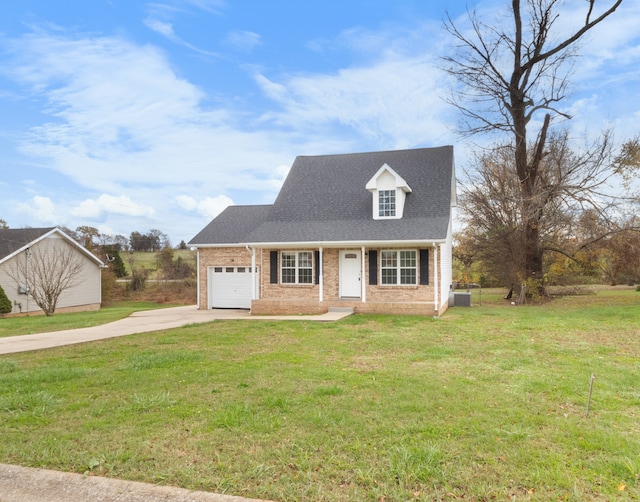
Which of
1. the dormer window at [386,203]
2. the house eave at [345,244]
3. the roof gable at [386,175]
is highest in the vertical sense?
the roof gable at [386,175]

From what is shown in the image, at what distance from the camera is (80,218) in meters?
43.1

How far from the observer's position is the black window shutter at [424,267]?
16078 mm

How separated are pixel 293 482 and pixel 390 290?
13.4 metres

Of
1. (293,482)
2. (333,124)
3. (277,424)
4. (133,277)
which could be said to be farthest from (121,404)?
(133,277)

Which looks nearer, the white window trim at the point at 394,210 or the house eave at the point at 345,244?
the house eave at the point at 345,244

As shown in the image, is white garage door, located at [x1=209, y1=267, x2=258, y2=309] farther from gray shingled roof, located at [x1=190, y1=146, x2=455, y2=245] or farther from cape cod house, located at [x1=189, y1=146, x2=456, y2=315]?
gray shingled roof, located at [x1=190, y1=146, x2=455, y2=245]

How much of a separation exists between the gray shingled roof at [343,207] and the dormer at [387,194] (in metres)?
0.40

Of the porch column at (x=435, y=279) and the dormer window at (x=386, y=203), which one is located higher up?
the dormer window at (x=386, y=203)

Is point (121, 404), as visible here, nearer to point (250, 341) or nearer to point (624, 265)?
point (250, 341)

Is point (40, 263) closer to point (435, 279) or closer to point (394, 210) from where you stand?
point (394, 210)

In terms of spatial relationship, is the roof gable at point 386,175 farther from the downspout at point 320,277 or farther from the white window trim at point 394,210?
the downspout at point 320,277

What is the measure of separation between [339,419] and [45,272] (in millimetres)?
25465

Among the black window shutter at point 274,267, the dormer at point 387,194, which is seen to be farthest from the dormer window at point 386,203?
the black window shutter at point 274,267

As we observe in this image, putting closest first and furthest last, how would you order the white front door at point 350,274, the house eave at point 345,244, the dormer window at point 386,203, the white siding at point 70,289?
the house eave at point 345,244
the white front door at point 350,274
the dormer window at point 386,203
the white siding at point 70,289
